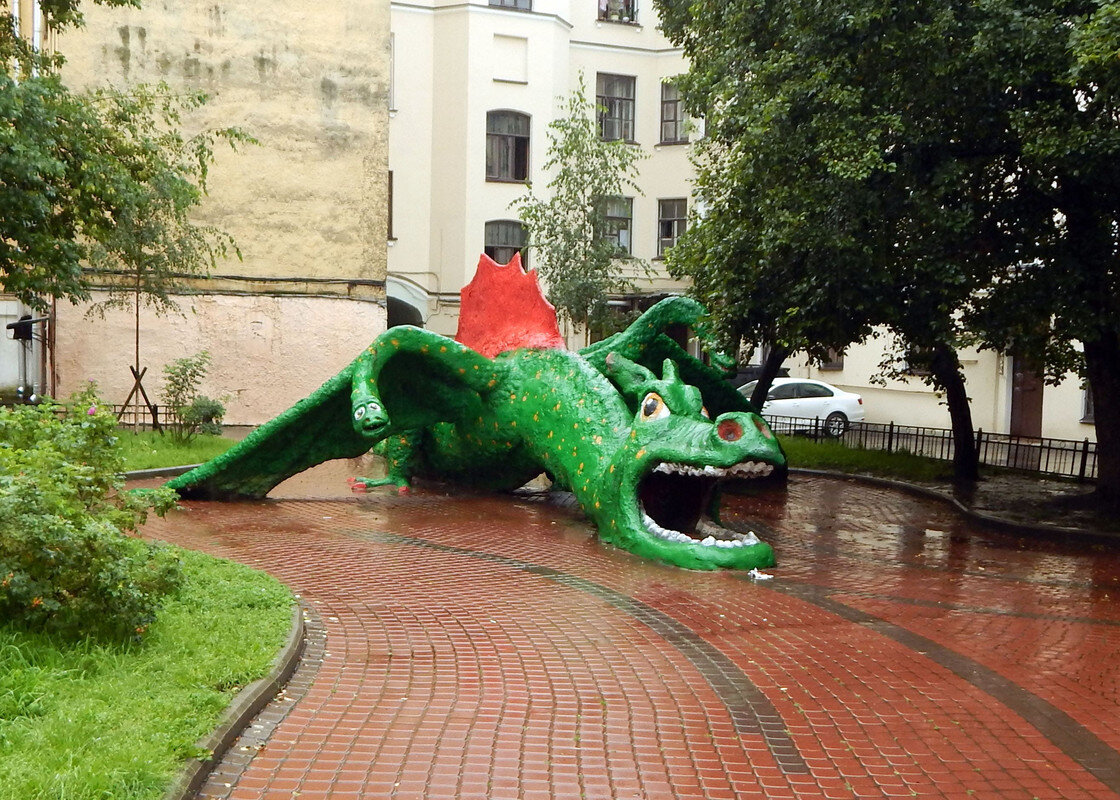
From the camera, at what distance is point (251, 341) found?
2353cm

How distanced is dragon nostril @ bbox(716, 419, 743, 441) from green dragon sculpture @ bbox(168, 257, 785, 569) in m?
0.01

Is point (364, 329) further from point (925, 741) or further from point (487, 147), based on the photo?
point (925, 741)

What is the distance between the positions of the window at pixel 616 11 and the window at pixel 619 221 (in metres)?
5.44

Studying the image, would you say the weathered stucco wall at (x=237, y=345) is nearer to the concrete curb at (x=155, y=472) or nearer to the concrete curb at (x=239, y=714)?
the concrete curb at (x=155, y=472)

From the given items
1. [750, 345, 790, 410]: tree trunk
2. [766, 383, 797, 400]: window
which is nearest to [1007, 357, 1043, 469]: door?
[766, 383, 797, 400]: window

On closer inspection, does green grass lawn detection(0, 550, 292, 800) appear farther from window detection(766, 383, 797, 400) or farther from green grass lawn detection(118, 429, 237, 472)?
window detection(766, 383, 797, 400)

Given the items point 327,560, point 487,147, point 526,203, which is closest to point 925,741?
point 327,560

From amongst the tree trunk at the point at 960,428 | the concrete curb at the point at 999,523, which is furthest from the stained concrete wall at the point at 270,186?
the tree trunk at the point at 960,428

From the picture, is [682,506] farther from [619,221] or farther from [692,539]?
[619,221]

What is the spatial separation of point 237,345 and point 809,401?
43.7 ft

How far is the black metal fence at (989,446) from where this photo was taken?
60.4 ft

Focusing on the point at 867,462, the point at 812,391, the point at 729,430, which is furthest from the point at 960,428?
the point at 812,391

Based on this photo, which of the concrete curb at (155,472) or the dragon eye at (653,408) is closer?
the dragon eye at (653,408)

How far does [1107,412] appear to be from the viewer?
13.8 meters
